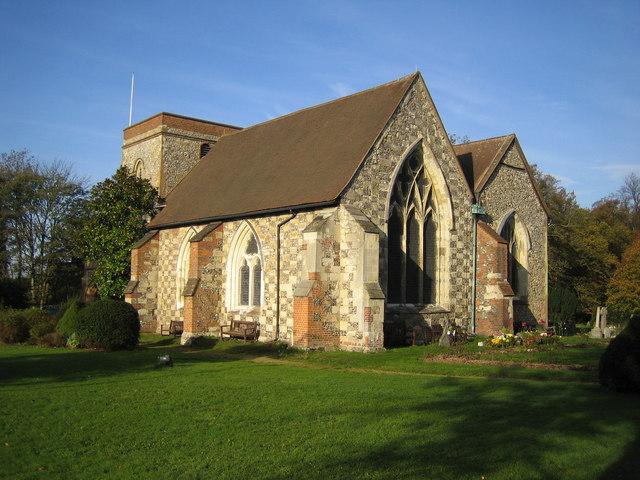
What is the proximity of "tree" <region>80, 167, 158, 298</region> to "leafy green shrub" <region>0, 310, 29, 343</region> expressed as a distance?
7663mm

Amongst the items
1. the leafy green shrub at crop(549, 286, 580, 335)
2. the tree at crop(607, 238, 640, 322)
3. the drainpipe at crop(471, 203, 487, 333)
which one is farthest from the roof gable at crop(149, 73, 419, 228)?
the tree at crop(607, 238, 640, 322)

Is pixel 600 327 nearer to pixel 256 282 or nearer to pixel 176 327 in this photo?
pixel 256 282

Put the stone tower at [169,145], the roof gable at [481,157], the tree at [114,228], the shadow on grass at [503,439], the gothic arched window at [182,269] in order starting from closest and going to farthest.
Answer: the shadow on grass at [503,439], the roof gable at [481,157], the gothic arched window at [182,269], the tree at [114,228], the stone tower at [169,145]

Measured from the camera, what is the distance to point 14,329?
23.7 meters

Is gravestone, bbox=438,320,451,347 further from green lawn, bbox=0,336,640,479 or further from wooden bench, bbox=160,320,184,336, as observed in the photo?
wooden bench, bbox=160,320,184,336

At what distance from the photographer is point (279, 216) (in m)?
23.9

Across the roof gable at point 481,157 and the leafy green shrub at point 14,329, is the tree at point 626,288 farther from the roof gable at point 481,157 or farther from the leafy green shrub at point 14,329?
the leafy green shrub at point 14,329

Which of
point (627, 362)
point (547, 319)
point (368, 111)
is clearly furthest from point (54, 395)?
point (547, 319)

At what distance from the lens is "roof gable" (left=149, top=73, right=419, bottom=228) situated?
74.0ft

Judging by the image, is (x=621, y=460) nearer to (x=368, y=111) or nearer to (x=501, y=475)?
(x=501, y=475)

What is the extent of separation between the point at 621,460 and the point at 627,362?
4.80m

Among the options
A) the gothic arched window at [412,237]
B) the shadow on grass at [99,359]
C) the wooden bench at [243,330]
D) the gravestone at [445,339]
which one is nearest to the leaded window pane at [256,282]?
the wooden bench at [243,330]

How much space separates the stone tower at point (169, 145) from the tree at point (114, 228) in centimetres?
203

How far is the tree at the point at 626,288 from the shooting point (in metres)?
Result: 34.9
